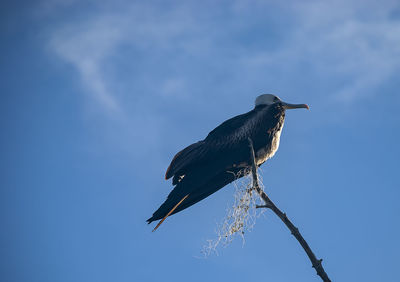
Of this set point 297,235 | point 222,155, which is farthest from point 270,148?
A: point 297,235

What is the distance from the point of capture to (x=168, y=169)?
633 centimetres

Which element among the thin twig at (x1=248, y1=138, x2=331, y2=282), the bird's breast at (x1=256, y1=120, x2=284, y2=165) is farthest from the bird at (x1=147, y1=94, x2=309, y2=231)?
the thin twig at (x1=248, y1=138, x2=331, y2=282)

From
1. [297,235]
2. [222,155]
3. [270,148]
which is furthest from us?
[270,148]

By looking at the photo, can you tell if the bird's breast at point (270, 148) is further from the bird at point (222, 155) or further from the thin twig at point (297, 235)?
the thin twig at point (297, 235)

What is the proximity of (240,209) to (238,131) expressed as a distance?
1.76 m

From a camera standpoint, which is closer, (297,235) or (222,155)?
(297,235)

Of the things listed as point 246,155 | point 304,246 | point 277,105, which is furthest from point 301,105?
point 304,246

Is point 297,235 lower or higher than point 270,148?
lower

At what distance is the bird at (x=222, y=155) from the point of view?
19.7 feet

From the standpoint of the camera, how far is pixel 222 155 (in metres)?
6.34

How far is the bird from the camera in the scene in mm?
6008

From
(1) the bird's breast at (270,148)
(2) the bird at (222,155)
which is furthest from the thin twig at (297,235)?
(1) the bird's breast at (270,148)

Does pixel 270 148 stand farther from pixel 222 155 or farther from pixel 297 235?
pixel 297 235

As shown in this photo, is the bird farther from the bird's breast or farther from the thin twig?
the thin twig
